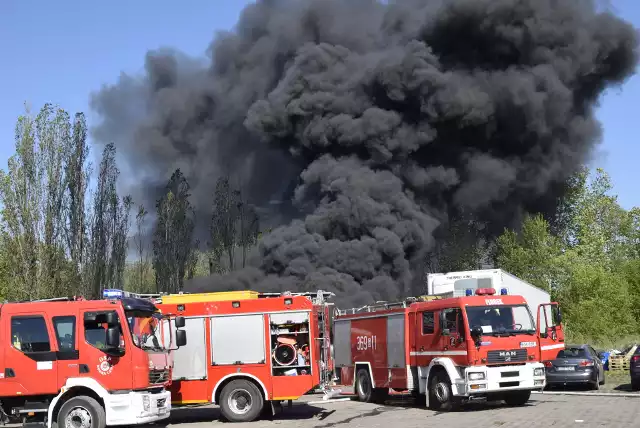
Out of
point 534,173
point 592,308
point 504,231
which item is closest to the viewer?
point 592,308

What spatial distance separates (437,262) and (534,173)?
10.9 metres

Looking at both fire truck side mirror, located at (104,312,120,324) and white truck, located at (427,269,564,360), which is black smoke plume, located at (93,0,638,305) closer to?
white truck, located at (427,269,564,360)

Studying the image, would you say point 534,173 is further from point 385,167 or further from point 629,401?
point 629,401

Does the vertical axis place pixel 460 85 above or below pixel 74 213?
above

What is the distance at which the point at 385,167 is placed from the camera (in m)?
39.8

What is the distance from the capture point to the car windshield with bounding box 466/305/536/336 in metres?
16.2

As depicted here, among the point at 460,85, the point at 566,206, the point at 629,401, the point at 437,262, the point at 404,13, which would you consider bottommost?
the point at 629,401

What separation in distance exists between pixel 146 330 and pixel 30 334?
197 centimetres

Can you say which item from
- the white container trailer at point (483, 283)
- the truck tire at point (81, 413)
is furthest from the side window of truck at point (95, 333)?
the white container trailer at point (483, 283)

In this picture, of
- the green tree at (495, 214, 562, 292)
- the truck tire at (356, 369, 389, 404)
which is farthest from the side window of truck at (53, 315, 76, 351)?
the green tree at (495, 214, 562, 292)

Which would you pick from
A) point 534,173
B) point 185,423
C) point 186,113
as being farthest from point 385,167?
point 185,423

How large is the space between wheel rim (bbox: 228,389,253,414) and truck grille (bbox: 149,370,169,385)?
1825 millimetres

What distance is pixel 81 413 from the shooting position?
42.0ft

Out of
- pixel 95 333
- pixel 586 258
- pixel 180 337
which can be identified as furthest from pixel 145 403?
pixel 586 258
